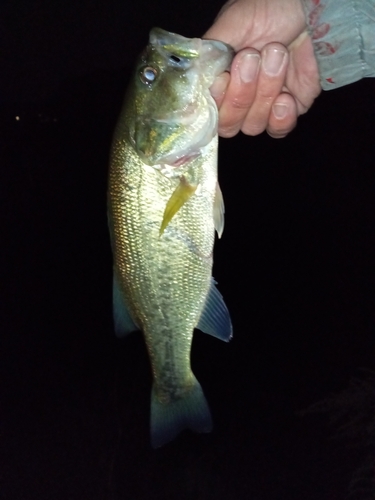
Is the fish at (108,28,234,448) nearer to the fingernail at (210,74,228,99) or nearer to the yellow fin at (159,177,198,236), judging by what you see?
the yellow fin at (159,177,198,236)

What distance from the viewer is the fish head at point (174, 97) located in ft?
3.70

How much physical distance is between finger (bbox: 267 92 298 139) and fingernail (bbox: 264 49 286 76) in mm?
170

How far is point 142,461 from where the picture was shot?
6031mm

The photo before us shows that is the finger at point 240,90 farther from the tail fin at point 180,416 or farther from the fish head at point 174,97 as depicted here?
the tail fin at point 180,416

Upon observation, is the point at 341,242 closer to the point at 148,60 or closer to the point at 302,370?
the point at 302,370

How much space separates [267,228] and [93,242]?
2710mm

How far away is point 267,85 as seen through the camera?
137cm

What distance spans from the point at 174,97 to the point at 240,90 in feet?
0.92

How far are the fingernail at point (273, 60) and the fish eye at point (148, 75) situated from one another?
0.36 m

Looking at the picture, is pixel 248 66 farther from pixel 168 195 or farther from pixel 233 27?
pixel 168 195

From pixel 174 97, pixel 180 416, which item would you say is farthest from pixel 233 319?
pixel 174 97

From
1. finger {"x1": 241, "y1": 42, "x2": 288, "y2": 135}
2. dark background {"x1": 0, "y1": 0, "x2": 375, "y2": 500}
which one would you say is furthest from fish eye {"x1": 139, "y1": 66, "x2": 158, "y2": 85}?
dark background {"x1": 0, "y1": 0, "x2": 375, "y2": 500}

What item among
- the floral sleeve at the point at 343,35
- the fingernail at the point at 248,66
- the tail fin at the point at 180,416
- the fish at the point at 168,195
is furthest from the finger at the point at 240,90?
the tail fin at the point at 180,416

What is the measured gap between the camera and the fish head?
1.13 meters
